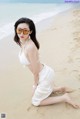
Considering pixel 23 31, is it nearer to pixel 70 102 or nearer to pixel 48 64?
pixel 70 102

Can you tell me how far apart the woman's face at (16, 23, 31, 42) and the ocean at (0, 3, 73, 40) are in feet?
6.90

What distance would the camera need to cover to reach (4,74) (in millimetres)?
3492

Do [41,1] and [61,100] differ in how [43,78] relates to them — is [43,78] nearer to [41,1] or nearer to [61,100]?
[61,100]

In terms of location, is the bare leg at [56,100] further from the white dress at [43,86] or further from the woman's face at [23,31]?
the woman's face at [23,31]

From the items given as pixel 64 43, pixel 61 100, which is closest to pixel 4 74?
pixel 61 100

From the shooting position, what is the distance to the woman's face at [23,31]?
273 cm

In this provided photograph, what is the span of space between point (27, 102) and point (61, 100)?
33cm

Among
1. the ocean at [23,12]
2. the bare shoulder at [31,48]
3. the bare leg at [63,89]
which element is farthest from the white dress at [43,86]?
the ocean at [23,12]

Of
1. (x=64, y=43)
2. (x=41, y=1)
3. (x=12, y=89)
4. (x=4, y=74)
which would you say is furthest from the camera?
(x=41, y=1)

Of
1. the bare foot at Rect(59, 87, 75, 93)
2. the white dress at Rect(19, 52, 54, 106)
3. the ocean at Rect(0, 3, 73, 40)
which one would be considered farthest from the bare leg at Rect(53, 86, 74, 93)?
the ocean at Rect(0, 3, 73, 40)

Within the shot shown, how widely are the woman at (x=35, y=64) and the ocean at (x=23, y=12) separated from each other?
2060mm

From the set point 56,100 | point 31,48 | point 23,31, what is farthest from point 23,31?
point 56,100

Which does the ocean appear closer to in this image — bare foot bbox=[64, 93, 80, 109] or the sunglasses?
the sunglasses

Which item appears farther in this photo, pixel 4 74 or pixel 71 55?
pixel 71 55
